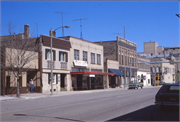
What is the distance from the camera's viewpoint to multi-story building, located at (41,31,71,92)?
3344 centimetres

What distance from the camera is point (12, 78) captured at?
29422 mm

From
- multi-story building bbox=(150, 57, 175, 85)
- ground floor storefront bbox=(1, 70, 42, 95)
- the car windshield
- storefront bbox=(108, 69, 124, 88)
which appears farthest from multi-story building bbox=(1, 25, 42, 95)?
multi-story building bbox=(150, 57, 175, 85)

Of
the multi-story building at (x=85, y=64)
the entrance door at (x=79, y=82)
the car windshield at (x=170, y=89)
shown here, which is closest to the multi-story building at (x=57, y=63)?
the multi-story building at (x=85, y=64)

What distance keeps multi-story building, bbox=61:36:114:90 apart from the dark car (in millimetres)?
25318

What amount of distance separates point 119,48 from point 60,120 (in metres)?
48.3

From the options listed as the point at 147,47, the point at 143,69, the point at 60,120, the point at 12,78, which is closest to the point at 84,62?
the point at 12,78

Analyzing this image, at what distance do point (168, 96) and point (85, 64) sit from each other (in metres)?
30.4

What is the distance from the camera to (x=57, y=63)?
118 ft

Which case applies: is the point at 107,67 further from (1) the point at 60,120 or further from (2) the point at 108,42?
(1) the point at 60,120

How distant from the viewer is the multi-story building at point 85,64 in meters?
39.5

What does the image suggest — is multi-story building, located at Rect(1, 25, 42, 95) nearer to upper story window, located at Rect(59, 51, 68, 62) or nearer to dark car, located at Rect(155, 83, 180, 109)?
upper story window, located at Rect(59, 51, 68, 62)

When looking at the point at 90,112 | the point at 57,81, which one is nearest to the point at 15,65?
the point at 57,81

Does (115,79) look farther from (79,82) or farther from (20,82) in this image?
(20,82)

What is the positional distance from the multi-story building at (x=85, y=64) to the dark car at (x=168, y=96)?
2532cm
